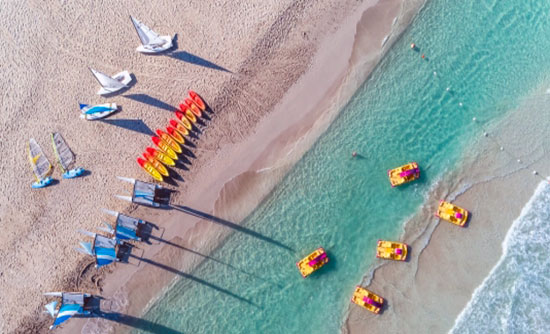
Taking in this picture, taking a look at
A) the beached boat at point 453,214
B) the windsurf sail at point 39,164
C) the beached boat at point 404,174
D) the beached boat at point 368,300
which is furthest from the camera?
the windsurf sail at point 39,164

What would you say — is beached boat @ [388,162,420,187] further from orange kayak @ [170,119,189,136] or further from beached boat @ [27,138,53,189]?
beached boat @ [27,138,53,189]

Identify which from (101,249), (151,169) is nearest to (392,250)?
(151,169)

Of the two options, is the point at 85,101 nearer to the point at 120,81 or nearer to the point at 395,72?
the point at 120,81

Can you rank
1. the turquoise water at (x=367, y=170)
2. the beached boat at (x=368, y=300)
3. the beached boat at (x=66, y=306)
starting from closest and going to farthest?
the beached boat at (x=368, y=300) < the beached boat at (x=66, y=306) < the turquoise water at (x=367, y=170)

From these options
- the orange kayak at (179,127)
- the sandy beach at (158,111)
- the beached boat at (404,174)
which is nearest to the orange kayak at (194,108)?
the sandy beach at (158,111)

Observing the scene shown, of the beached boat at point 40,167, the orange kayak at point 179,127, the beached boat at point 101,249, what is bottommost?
the beached boat at point 101,249

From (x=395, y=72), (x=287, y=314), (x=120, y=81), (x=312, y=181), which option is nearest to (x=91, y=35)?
(x=120, y=81)

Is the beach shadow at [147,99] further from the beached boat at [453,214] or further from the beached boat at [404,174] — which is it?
the beached boat at [453,214]

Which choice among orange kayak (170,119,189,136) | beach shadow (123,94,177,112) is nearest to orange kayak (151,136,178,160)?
orange kayak (170,119,189,136)
